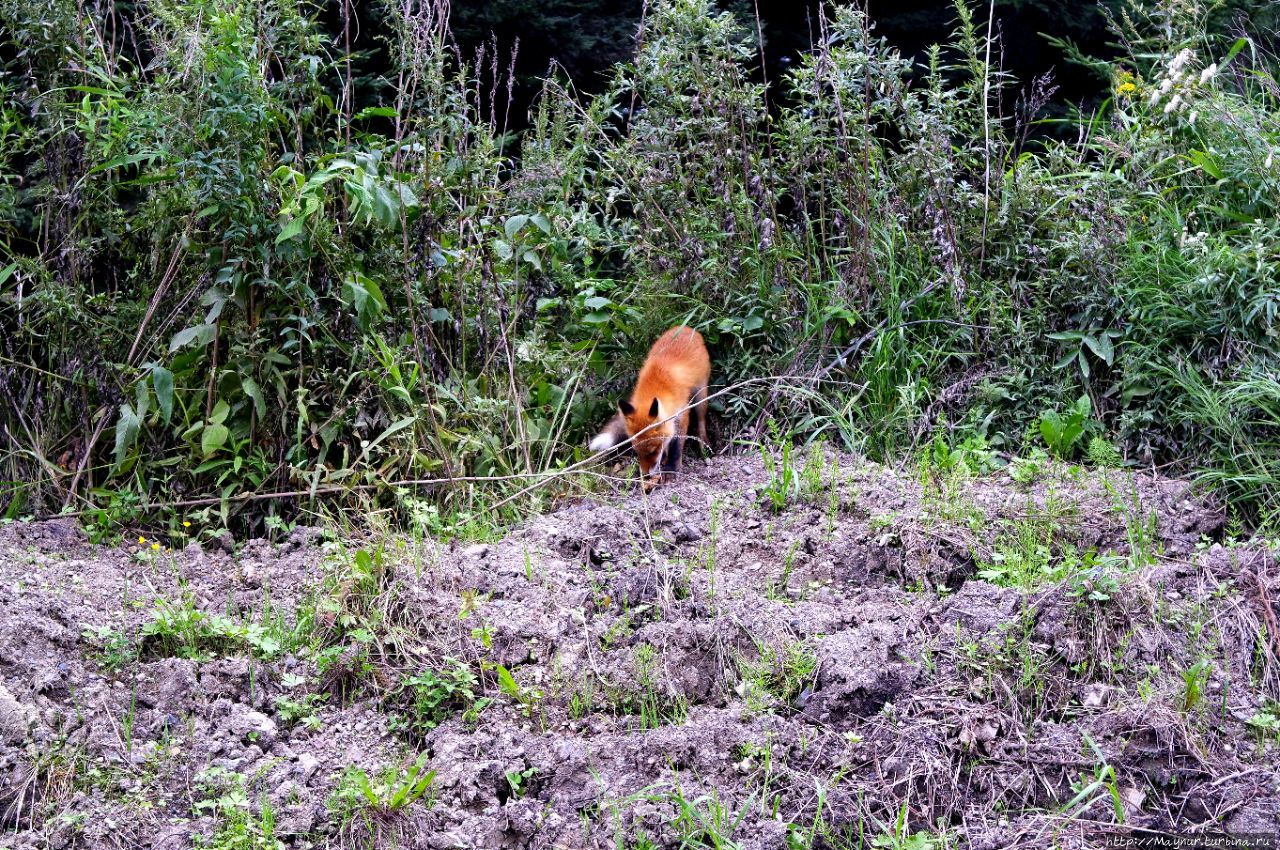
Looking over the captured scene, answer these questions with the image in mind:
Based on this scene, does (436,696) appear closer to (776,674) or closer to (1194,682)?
(776,674)

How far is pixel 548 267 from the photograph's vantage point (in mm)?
5961

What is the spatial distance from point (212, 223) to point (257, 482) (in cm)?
114

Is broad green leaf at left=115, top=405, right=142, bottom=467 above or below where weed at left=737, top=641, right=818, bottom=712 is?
above

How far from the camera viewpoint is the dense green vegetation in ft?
16.0

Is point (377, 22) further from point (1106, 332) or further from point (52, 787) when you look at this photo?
point (52, 787)

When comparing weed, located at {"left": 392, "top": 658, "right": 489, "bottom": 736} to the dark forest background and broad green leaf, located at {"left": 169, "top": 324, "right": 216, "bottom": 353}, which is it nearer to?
broad green leaf, located at {"left": 169, "top": 324, "right": 216, "bottom": 353}

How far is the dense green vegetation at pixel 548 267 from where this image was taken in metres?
4.88

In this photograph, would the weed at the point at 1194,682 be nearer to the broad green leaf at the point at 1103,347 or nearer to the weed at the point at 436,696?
the weed at the point at 436,696

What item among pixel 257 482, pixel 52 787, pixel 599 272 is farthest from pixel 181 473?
pixel 599 272

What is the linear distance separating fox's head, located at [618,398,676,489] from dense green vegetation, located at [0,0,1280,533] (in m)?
0.38

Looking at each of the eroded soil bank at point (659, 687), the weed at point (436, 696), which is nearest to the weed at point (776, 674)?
the eroded soil bank at point (659, 687)

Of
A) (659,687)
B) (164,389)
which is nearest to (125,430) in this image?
(164,389)

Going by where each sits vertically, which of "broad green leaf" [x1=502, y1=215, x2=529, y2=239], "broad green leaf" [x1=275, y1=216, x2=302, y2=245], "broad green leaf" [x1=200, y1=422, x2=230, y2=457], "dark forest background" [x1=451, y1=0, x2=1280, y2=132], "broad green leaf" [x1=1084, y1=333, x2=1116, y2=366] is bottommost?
"broad green leaf" [x1=200, y1=422, x2=230, y2=457]

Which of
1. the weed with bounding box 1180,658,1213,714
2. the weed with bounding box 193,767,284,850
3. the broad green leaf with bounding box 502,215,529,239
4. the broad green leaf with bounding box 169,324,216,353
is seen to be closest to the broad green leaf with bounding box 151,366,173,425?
the broad green leaf with bounding box 169,324,216,353
